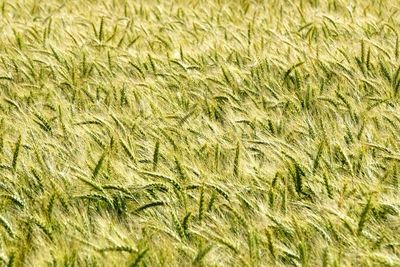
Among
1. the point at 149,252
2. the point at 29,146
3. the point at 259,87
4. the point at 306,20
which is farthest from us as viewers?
the point at 306,20

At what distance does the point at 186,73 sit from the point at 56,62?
680 millimetres

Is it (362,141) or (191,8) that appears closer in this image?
(362,141)

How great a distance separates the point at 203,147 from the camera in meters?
2.31

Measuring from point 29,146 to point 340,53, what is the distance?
1.70m

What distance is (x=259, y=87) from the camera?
304 centimetres

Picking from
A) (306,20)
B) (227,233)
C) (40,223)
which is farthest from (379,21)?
(40,223)

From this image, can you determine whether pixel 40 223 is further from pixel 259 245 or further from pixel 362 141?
pixel 362 141

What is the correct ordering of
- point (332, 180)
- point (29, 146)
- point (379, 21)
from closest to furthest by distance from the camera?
point (332, 180) → point (29, 146) → point (379, 21)

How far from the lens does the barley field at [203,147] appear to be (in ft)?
5.88

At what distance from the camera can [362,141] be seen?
93.0 inches

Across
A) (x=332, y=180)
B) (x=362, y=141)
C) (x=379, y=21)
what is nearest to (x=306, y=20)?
(x=379, y=21)

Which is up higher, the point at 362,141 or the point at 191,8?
the point at 191,8

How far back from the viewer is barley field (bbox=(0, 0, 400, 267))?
1.79 m

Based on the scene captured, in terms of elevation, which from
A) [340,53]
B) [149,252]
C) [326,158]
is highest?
[340,53]
